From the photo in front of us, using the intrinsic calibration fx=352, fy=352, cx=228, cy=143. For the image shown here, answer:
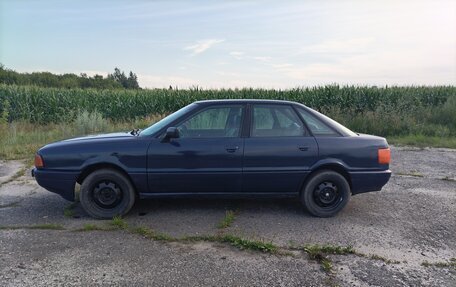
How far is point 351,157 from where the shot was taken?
4809 mm

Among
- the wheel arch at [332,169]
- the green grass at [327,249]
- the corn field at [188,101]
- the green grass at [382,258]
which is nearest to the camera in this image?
the green grass at [382,258]

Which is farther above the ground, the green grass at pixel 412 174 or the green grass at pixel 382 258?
the green grass at pixel 412 174

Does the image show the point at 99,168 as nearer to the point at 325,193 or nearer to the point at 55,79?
the point at 325,193

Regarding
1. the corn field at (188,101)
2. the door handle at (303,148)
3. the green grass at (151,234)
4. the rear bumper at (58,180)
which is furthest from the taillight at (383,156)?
the corn field at (188,101)

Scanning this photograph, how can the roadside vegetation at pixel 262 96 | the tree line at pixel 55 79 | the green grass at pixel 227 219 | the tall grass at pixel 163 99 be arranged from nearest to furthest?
1. the green grass at pixel 227 219
2. the roadside vegetation at pixel 262 96
3. the tall grass at pixel 163 99
4. the tree line at pixel 55 79

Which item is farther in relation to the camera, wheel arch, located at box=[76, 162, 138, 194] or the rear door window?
the rear door window

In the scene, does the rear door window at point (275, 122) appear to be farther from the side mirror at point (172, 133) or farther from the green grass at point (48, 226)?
the green grass at point (48, 226)

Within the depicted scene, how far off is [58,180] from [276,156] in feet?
9.49

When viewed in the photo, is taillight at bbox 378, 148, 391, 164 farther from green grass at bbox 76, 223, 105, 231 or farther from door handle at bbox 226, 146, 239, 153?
green grass at bbox 76, 223, 105, 231

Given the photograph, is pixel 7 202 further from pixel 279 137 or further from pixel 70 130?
pixel 70 130

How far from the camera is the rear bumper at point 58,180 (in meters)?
4.61

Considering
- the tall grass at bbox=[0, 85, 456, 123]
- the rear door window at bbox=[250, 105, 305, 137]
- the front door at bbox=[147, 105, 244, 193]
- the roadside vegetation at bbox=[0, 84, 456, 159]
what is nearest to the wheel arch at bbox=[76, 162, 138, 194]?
the front door at bbox=[147, 105, 244, 193]

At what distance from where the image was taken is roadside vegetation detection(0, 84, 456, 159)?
13.7 meters

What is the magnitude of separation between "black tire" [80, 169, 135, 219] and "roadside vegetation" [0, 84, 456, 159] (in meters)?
8.52
